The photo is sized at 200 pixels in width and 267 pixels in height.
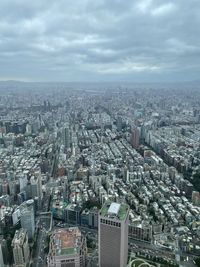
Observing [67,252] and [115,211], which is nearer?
[115,211]

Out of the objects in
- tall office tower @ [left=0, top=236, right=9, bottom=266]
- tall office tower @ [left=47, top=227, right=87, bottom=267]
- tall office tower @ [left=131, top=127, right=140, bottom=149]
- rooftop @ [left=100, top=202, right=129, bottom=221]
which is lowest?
tall office tower @ [left=0, top=236, right=9, bottom=266]

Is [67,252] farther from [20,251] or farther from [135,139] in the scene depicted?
[135,139]

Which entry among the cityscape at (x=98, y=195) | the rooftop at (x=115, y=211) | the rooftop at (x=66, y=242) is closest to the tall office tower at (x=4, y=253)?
the cityscape at (x=98, y=195)

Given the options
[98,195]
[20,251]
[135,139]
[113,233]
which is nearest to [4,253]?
[20,251]

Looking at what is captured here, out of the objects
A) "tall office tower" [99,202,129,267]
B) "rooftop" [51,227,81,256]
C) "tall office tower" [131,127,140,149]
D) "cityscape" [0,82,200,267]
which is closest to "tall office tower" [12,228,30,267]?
"cityscape" [0,82,200,267]

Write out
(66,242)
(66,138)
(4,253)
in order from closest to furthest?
(66,242), (4,253), (66,138)

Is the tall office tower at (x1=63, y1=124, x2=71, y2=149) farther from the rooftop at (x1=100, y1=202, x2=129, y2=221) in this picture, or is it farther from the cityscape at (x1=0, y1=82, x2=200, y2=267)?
the rooftop at (x1=100, y1=202, x2=129, y2=221)

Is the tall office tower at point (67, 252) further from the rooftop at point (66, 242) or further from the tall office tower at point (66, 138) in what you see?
the tall office tower at point (66, 138)
